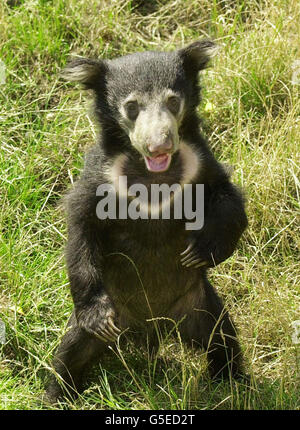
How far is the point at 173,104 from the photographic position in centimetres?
577

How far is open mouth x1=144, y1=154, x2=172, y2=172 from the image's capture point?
5605 mm

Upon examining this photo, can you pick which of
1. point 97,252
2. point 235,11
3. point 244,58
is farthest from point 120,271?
point 235,11

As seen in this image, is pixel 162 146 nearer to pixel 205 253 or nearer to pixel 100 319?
pixel 205 253

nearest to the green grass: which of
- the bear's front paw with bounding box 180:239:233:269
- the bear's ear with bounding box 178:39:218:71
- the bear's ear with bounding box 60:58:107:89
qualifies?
the bear's front paw with bounding box 180:239:233:269

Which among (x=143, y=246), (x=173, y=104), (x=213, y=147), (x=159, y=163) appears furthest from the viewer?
(x=213, y=147)

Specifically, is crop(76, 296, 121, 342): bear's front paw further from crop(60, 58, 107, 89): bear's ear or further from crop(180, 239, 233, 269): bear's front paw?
crop(60, 58, 107, 89): bear's ear

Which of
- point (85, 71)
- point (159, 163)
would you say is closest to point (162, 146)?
point (159, 163)

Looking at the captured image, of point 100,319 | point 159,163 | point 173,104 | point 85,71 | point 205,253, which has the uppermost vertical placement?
point 85,71

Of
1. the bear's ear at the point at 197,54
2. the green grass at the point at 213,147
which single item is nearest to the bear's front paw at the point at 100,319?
the green grass at the point at 213,147

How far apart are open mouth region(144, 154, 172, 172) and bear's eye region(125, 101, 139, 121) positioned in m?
0.33

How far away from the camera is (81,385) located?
6.24 m

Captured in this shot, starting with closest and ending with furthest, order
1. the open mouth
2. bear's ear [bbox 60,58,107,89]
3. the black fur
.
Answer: the open mouth → the black fur → bear's ear [bbox 60,58,107,89]

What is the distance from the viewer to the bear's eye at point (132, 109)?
5797 millimetres

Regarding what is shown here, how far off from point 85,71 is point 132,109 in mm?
435
